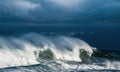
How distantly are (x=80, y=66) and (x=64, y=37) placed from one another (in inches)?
370

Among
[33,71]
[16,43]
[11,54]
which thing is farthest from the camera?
[16,43]

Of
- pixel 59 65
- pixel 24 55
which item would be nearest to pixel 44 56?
pixel 24 55

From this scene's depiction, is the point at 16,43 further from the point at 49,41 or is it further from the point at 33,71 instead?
the point at 33,71

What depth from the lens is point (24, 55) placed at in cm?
4172

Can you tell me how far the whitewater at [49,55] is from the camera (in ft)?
125

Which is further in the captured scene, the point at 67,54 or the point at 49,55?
the point at 67,54

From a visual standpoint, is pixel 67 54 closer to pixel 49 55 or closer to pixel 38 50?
pixel 49 55

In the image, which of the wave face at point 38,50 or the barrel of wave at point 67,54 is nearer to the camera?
the wave face at point 38,50

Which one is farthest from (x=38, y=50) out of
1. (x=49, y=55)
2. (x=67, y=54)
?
(x=67, y=54)

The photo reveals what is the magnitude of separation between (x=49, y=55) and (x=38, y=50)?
99cm

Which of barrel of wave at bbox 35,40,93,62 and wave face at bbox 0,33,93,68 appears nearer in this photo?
wave face at bbox 0,33,93,68

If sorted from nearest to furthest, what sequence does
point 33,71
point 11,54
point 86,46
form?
point 33,71 < point 11,54 < point 86,46

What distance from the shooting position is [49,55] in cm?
4312

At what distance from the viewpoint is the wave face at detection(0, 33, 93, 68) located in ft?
133
